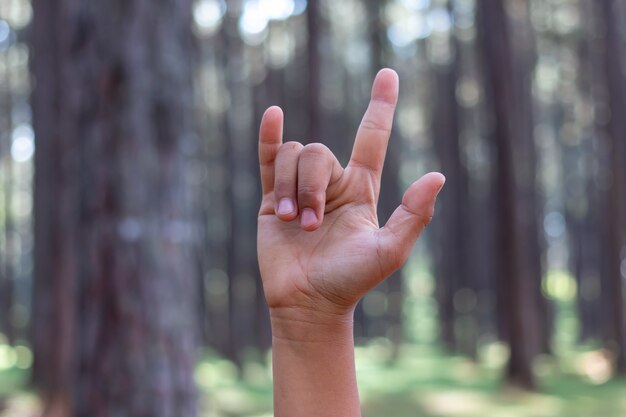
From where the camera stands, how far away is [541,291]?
18.8m

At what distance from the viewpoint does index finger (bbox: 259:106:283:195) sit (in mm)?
2428

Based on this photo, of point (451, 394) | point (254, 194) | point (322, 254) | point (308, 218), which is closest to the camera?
point (308, 218)

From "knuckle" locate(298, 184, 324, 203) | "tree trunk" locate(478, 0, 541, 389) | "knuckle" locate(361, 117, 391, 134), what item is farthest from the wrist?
"tree trunk" locate(478, 0, 541, 389)

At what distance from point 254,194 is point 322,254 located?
20771 millimetres

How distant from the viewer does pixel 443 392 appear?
1473cm

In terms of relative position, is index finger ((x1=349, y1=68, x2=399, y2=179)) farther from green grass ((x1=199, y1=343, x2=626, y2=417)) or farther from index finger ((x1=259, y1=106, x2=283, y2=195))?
green grass ((x1=199, y1=343, x2=626, y2=417))

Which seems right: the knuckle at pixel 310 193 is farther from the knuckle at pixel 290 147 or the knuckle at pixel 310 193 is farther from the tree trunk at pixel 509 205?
the tree trunk at pixel 509 205

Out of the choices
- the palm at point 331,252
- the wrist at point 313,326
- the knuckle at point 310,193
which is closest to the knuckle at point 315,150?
the knuckle at point 310,193

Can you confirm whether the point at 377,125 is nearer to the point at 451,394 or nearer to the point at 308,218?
the point at 308,218

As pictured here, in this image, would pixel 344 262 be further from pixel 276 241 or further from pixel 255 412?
pixel 255 412

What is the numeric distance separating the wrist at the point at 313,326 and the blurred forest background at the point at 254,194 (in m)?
1.24

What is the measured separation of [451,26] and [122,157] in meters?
21.8

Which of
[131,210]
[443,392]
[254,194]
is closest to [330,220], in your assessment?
[131,210]

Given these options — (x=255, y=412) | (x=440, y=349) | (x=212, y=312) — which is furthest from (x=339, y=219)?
(x=440, y=349)
